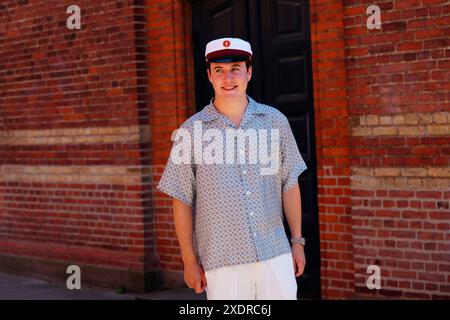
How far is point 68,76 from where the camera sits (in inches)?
411

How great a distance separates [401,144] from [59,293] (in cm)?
432

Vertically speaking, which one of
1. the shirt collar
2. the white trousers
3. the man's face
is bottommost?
the white trousers

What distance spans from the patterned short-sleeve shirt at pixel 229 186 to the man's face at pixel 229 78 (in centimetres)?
11

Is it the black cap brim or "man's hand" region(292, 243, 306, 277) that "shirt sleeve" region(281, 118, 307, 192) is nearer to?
"man's hand" region(292, 243, 306, 277)

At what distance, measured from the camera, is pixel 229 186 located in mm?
4723

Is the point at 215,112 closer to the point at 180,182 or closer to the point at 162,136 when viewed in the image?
the point at 180,182

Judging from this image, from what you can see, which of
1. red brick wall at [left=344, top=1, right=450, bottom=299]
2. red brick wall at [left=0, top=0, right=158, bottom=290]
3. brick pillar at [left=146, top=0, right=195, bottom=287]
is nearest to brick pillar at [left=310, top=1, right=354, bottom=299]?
red brick wall at [left=344, top=1, right=450, bottom=299]

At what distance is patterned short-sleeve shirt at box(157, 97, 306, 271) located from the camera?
4.71 m

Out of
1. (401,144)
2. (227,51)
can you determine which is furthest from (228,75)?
(401,144)

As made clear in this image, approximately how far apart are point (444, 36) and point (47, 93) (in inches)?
207

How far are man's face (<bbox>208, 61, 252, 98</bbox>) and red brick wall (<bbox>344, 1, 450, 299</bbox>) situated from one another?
277cm

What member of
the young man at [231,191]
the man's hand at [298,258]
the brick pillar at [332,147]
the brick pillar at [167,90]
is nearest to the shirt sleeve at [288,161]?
the young man at [231,191]

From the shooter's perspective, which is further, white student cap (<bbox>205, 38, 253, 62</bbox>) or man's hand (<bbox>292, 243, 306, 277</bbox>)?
man's hand (<bbox>292, 243, 306, 277</bbox>)

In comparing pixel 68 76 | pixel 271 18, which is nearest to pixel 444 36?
Answer: pixel 271 18
